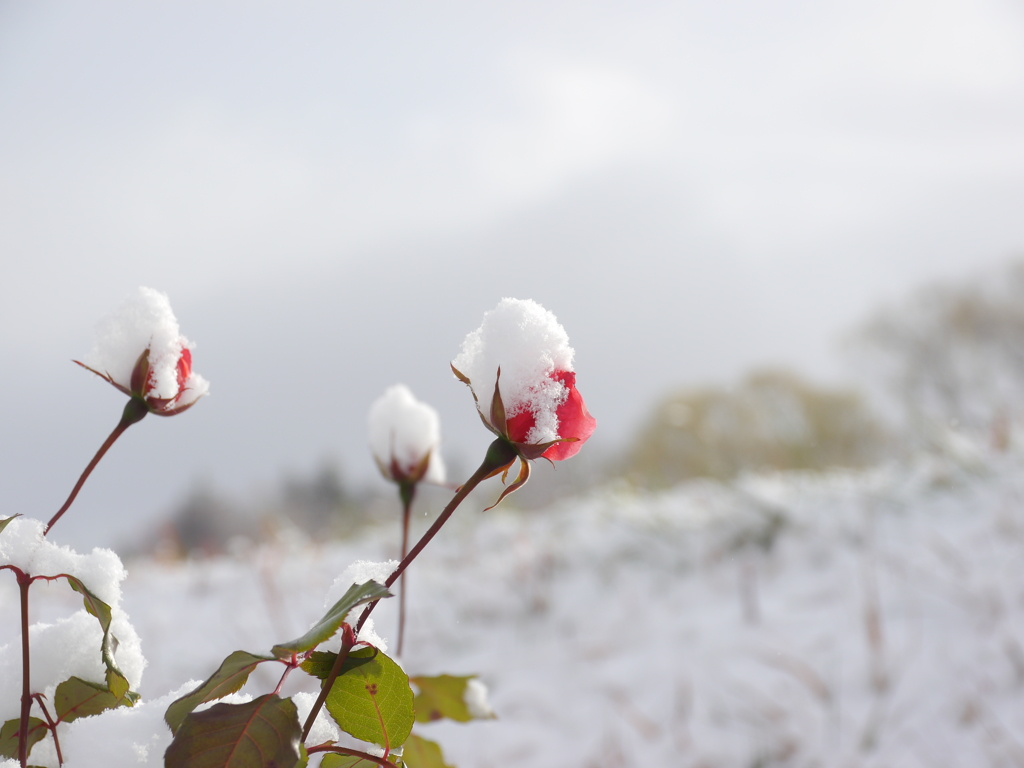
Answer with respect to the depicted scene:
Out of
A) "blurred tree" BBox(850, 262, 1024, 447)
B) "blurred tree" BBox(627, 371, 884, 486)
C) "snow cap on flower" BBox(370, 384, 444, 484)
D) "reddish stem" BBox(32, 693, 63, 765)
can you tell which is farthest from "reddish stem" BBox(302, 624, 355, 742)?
"blurred tree" BBox(850, 262, 1024, 447)

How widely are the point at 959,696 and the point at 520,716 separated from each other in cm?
84

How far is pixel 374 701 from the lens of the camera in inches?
10.2

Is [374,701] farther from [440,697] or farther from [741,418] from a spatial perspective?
[741,418]

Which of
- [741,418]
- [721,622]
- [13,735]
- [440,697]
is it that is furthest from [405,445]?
[741,418]

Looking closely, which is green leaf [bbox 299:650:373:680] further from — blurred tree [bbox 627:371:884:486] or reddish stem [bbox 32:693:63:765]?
blurred tree [bbox 627:371:884:486]

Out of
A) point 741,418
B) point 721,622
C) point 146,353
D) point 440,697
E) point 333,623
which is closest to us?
point 333,623

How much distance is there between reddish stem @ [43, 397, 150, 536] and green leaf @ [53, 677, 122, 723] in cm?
6

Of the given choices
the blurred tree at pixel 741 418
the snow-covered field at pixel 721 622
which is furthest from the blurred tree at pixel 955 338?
the snow-covered field at pixel 721 622

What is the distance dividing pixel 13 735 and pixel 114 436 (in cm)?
12

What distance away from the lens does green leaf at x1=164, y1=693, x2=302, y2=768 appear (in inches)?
8.8

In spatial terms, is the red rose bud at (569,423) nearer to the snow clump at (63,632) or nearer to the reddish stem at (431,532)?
the reddish stem at (431,532)

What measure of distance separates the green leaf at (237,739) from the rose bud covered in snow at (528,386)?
119 mm

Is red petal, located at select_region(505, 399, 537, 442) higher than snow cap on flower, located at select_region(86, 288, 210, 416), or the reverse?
snow cap on flower, located at select_region(86, 288, 210, 416)

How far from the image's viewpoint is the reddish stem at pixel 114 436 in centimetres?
29
